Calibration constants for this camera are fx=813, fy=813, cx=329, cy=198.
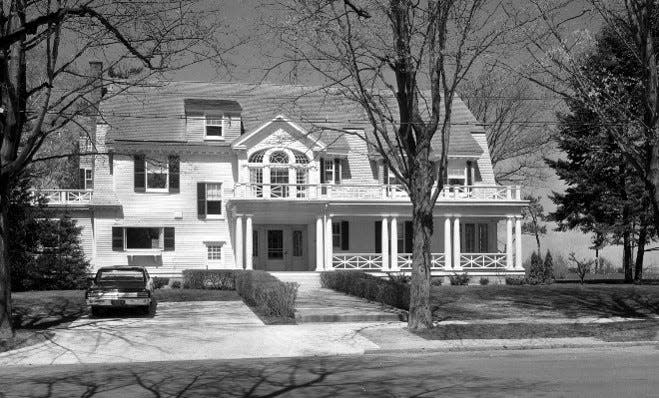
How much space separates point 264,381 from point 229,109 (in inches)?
1186

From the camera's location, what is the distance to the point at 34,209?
116 ft

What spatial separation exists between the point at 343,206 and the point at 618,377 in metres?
28.0

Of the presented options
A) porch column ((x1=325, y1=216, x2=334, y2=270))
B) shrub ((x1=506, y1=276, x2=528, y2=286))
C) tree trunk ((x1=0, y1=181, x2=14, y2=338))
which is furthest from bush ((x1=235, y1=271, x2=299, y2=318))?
shrub ((x1=506, y1=276, x2=528, y2=286))

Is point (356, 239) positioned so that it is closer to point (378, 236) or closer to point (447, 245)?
point (378, 236)

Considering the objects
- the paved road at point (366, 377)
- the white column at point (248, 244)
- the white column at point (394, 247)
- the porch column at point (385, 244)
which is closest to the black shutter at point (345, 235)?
the porch column at point (385, 244)

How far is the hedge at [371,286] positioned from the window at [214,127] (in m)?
9.84

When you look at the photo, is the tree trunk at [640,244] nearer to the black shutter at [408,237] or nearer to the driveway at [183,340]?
the black shutter at [408,237]

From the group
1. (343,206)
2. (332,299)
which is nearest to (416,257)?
(332,299)

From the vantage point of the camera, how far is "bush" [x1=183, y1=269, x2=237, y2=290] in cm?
3650

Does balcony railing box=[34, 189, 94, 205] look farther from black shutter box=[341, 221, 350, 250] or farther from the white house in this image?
black shutter box=[341, 221, 350, 250]

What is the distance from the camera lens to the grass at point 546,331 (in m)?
19.7

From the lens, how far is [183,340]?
19.7m

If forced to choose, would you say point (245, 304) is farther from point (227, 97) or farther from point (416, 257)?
point (227, 97)

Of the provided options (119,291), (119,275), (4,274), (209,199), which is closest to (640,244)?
(209,199)
